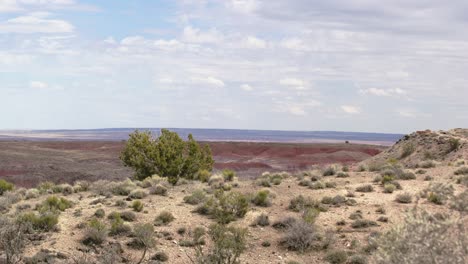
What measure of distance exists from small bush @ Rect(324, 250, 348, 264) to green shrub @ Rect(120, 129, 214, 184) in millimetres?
15048

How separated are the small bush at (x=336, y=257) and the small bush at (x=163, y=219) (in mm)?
6378

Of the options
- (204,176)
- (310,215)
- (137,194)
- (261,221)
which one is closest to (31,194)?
(137,194)

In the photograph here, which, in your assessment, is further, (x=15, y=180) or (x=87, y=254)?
(x=15, y=180)

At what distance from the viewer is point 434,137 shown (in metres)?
40.0

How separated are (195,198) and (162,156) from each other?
29.9 feet

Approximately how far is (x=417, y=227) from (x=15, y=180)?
47349 millimetres

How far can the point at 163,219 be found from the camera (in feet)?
77.3

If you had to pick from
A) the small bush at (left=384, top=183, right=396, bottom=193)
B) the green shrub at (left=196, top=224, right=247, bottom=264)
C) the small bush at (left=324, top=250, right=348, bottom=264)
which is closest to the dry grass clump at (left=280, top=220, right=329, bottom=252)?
the small bush at (left=324, top=250, right=348, bottom=264)

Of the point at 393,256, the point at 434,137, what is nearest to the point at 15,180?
the point at 434,137

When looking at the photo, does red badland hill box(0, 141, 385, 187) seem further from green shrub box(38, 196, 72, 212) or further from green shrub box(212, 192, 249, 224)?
green shrub box(212, 192, 249, 224)

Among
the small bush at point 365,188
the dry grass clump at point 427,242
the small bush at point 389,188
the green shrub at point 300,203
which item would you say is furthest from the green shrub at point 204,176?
the dry grass clump at point 427,242

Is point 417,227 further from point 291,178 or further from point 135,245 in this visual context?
point 291,178

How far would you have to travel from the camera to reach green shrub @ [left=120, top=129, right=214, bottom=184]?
34.8 metres

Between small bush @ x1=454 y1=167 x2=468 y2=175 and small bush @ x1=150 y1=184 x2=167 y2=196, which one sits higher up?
small bush @ x1=454 y1=167 x2=468 y2=175
